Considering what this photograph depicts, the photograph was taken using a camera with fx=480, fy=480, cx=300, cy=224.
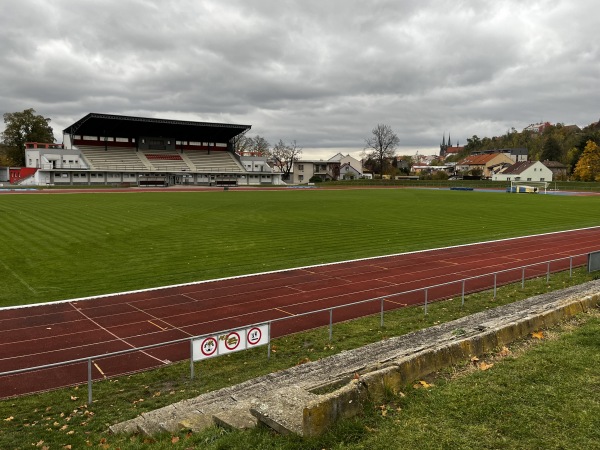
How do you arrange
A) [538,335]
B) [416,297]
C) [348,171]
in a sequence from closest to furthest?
[538,335], [416,297], [348,171]

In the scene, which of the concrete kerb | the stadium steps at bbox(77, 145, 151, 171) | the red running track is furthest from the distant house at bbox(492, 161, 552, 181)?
the concrete kerb

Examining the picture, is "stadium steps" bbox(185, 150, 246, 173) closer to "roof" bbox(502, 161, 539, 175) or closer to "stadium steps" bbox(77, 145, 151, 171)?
"stadium steps" bbox(77, 145, 151, 171)

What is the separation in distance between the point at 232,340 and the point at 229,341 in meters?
0.07

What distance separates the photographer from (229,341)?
10078 mm

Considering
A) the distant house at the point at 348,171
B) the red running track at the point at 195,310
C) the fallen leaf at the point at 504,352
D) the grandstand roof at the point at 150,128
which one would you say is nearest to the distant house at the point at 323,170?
the distant house at the point at 348,171

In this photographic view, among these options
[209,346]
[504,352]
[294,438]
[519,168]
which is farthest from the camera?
[519,168]

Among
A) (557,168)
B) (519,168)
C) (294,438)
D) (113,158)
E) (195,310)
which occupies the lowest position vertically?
(195,310)

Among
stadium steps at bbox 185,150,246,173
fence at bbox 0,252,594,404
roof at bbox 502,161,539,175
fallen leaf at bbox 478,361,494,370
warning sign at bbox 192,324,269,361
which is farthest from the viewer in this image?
roof at bbox 502,161,539,175

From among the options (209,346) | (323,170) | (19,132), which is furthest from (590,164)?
(19,132)

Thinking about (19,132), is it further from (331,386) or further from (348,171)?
(331,386)

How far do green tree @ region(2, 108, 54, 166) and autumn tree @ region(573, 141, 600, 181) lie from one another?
127 meters

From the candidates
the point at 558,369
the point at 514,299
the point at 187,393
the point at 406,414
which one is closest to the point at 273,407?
the point at 406,414

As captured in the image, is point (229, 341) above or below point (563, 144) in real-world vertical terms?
below

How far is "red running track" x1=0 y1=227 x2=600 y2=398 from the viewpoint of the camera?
35.7 feet
